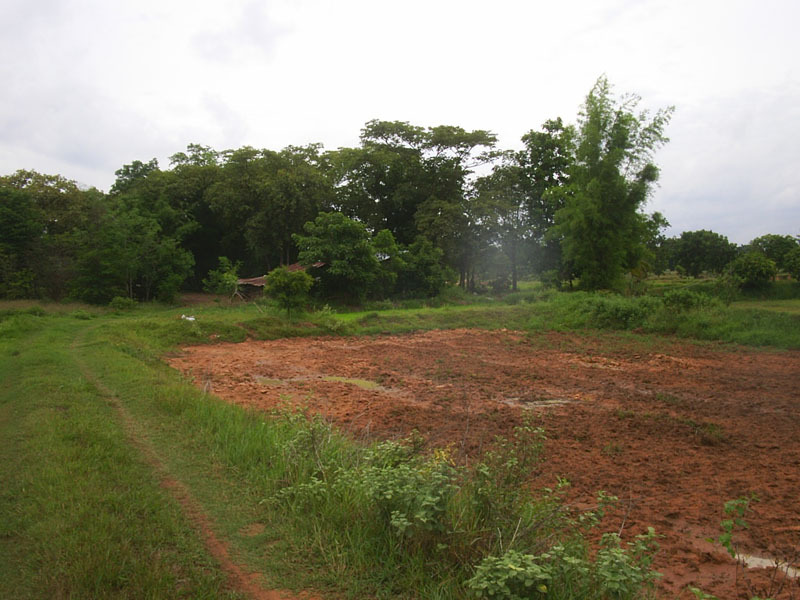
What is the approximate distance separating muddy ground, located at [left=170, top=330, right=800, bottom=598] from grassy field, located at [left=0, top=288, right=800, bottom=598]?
631 mm

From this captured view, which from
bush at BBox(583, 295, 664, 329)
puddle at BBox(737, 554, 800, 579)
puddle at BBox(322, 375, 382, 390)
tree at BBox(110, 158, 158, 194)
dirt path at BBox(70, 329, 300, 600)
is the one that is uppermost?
tree at BBox(110, 158, 158, 194)

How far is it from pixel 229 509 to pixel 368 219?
33050 mm

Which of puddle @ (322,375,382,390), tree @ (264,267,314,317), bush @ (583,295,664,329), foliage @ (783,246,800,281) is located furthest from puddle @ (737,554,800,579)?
foliage @ (783,246,800,281)

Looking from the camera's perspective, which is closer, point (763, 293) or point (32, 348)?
point (32, 348)

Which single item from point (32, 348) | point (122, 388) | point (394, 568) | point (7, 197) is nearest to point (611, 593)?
point (394, 568)

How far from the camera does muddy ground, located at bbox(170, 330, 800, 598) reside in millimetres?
4734

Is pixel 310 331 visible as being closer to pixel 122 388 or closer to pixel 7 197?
pixel 122 388

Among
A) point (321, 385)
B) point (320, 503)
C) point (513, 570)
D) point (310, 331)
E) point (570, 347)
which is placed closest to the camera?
point (513, 570)

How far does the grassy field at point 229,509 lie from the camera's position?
3.10 metres

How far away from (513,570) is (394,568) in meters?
0.90

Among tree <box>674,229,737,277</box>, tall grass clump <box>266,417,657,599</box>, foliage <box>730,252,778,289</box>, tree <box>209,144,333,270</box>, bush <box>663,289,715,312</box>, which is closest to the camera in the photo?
tall grass clump <box>266,417,657,599</box>

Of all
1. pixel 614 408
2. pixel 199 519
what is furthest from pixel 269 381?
pixel 199 519

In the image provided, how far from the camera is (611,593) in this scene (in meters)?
2.82

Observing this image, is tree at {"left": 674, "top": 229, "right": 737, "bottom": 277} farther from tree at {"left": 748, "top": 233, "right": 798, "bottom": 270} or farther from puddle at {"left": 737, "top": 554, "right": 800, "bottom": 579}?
puddle at {"left": 737, "top": 554, "right": 800, "bottom": 579}
